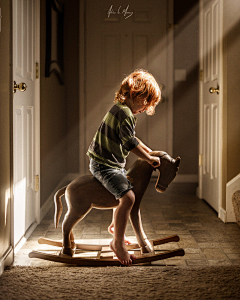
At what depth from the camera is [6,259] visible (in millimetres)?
1816

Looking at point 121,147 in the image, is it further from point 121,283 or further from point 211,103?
point 211,103

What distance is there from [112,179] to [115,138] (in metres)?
0.20

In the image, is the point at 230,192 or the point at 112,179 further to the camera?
the point at 230,192

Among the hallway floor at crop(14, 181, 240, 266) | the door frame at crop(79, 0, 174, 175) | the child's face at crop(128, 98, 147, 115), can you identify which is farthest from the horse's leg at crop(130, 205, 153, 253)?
the door frame at crop(79, 0, 174, 175)

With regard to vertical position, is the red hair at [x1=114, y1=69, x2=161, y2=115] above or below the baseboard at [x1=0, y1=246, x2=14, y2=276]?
above

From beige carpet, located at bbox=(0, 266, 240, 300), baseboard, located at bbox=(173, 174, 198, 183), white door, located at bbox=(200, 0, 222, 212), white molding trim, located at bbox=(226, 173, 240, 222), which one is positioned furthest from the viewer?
baseboard, located at bbox=(173, 174, 198, 183)

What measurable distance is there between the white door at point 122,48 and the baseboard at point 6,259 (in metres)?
2.52

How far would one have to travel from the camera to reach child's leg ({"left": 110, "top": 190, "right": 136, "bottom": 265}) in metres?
1.79

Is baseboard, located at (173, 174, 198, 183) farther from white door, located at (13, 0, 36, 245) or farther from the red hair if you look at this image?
the red hair

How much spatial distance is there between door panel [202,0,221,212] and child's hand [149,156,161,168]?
1205 millimetres

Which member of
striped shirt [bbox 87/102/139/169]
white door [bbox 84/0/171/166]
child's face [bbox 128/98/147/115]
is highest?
white door [bbox 84/0/171/166]

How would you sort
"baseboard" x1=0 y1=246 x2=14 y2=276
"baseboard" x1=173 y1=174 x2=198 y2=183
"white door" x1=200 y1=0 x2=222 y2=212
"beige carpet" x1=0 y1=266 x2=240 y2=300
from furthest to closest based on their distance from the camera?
"baseboard" x1=173 y1=174 x2=198 y2=183
"white door" x1=200 y1=0 x2=222 y2=212
"baseboard" x1=0 y1=246 x2=14 y2=276
"beige carpet" x1=0 y1=266 x2=240 y2=300
